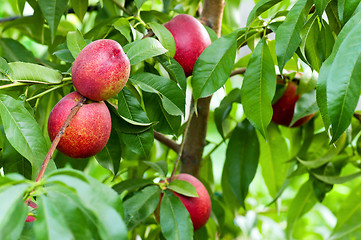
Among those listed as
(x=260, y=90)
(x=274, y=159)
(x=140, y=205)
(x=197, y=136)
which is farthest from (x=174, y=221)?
(x=274, y=159)

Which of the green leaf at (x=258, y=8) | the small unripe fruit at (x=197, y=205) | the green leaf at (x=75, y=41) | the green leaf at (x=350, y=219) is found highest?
the green leaf at (x=258, y=8)

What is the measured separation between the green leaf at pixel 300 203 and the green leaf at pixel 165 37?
1.57 ft

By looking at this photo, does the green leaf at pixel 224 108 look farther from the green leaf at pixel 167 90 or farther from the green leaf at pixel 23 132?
the green leaf at pixel 23 132

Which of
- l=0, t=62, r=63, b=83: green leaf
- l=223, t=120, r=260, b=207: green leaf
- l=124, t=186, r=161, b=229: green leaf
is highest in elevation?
l=0, t=62, r=63, b=83: green leaf

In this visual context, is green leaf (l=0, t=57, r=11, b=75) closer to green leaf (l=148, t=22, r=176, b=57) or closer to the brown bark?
green leaf (l=148, t=22, r=176, b=57)

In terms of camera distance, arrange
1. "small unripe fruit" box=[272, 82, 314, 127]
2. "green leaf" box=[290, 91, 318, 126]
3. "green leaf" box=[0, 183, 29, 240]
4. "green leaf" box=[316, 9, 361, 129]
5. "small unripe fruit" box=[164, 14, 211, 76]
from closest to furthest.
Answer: "green leaf" box=[0, 183, 29, 240] < "green leaf" box=[316, 9, 361, 129] < "small unripe fruit" box=[164, 14, 211, 76] < "green leaf" box=[290, 91, 318, 126] < "small unripe fruit" box=[272, 82, 314, 127]

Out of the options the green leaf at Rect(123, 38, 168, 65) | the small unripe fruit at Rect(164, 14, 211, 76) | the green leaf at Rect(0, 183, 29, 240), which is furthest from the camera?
the small unripe fruit at Rect(164, 14, 211, 76)

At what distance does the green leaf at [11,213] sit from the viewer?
11.9 inches

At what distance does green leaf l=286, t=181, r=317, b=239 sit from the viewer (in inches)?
38.3

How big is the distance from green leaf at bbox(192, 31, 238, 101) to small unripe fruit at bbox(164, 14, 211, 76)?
0.23ft

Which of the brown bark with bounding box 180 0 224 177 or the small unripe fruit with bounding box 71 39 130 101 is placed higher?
the small unripe fruit with bounding box 71 39 130 101

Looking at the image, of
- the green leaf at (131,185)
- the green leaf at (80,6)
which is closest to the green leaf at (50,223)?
the green leaf at (131,185)

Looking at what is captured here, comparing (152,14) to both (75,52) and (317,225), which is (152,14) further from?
(317,225)

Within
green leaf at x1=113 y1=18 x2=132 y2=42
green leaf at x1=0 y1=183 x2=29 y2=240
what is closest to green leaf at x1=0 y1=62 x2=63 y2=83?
green leaf at x1=113 y1=18 x2=132 y2=42
